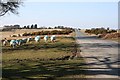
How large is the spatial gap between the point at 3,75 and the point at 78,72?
9.46ft

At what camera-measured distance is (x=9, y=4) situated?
3709 centimetres

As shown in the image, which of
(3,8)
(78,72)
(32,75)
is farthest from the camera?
(3,8)

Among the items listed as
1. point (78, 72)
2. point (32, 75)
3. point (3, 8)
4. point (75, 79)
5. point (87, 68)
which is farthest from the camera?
point (3, 8)

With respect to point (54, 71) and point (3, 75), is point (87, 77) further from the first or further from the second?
point (3, 75)

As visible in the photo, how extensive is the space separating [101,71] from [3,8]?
25450 mm

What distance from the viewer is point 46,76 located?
11617mm

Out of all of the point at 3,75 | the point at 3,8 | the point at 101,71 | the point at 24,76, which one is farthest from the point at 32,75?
the point at 3,8

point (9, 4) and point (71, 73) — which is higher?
point (9, 4)

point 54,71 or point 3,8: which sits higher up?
point 3,8

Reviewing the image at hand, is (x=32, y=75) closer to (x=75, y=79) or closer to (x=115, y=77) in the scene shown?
(x=75, y=79)

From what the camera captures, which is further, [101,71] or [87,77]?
[101,71]

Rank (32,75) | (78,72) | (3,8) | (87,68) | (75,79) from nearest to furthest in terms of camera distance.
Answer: (75,79)
(32,75)
(78,72)
(87,68)
(3,8)

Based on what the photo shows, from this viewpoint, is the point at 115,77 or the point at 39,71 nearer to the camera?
the point at 115,77

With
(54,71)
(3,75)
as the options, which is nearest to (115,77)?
(54,71)
